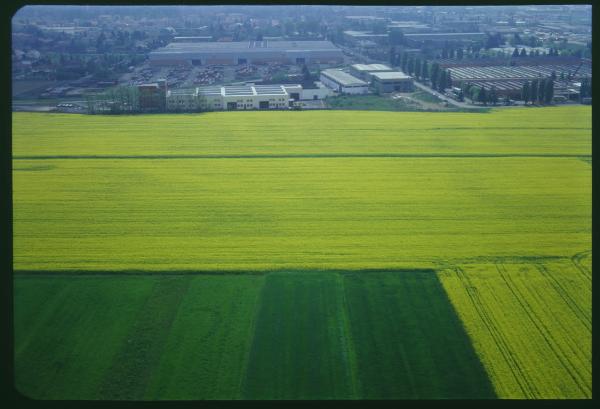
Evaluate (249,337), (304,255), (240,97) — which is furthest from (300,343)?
(240,97)

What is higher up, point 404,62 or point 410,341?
point 404,62

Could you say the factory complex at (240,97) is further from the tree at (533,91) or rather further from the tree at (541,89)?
the tree at (541,89)

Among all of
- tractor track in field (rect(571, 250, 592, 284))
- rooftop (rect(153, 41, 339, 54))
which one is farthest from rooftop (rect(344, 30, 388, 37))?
tractor track in field (rect(571, 250, 592, 284))

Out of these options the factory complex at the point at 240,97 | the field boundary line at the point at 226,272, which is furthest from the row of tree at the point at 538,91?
the field boundary line at the point at 226,272

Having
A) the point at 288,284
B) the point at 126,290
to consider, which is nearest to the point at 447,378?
the point at 288,284

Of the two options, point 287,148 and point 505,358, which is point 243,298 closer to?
point 505,358

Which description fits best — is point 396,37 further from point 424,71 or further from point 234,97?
point 234,97
